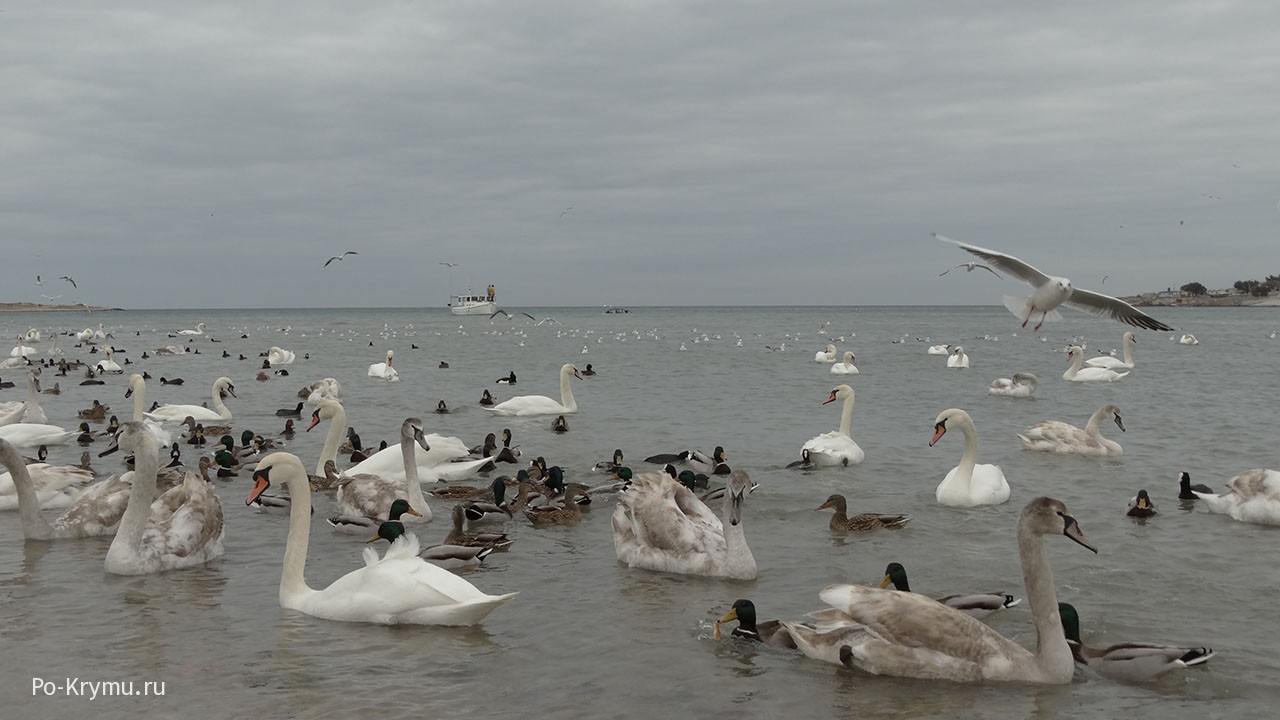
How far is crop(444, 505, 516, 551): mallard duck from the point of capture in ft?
33.0

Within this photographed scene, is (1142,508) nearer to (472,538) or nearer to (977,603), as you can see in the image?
(977,603)

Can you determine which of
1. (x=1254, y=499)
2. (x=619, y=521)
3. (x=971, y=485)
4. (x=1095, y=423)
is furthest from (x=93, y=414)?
(x=1254, y=499)

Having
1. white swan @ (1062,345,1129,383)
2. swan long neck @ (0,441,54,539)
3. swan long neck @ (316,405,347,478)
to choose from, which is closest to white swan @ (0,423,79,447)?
swan long neck @ (316,405,347,478)

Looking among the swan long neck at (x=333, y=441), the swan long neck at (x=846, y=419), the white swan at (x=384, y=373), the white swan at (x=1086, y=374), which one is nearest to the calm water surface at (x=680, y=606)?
the swan long neck at (x=846, y=419)

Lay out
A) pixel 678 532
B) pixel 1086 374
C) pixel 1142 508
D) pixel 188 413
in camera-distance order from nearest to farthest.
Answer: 1. pixel 678 532
2. pixel 1142 508
3. pixel 188 413
4. pixel 1086 374

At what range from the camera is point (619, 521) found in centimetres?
1012

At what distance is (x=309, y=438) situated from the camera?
19266 millimetres

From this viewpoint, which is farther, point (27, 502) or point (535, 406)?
point (535, 406)

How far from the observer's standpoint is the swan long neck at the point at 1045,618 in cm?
689

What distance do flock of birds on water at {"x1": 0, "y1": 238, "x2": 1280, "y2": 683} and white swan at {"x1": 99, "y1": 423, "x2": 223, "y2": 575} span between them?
15 mm

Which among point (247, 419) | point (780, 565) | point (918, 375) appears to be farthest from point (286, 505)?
point (918, 375)

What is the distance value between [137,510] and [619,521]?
423cm

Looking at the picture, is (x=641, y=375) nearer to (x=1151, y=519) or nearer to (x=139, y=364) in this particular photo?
(x=139, y=364)

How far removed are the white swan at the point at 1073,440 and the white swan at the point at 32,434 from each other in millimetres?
15915
